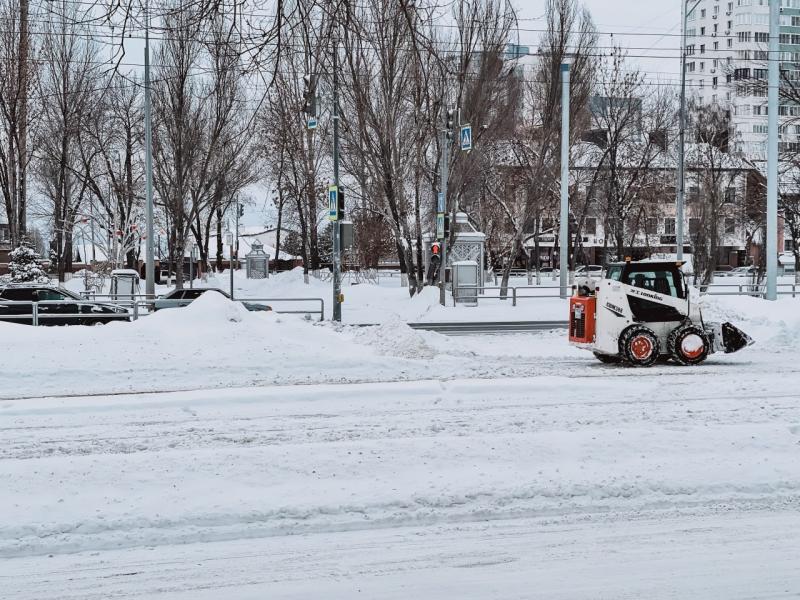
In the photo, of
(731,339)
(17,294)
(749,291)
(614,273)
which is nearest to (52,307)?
(17,294)

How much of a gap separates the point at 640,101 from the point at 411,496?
44.8 metres

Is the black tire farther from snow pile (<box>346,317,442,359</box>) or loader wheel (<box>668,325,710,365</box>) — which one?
snow pile (<box>346,317,442,359</box>)

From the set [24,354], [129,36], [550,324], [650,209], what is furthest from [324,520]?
[650,209]

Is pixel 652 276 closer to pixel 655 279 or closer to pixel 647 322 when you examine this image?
pixel 655 279

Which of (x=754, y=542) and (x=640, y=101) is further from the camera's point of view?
(x=640, y=101)

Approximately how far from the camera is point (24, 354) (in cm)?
1420

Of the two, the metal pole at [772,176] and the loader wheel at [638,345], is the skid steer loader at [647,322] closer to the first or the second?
the loader wheel at [638,345]

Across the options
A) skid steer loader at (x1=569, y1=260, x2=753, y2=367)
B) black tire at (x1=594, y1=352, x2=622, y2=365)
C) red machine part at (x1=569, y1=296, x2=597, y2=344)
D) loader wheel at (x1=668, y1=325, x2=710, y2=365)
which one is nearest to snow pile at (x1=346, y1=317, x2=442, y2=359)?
red machine part at (x1=569, y1=296, x2=597, y2=344)

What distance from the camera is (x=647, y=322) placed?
1630 cm

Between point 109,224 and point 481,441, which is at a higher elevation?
point 109,224

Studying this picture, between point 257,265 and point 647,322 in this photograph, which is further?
point 257,265

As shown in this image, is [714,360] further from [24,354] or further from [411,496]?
[24,354]

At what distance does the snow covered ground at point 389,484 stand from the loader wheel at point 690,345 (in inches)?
68.3

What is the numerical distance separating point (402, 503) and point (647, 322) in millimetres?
10390
